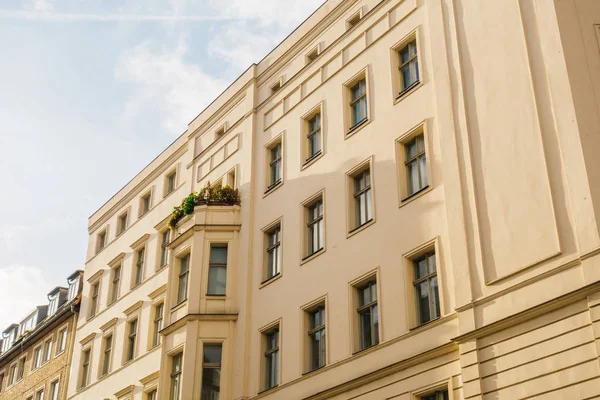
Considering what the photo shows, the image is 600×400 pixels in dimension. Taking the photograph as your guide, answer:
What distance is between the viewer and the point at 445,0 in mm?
25312

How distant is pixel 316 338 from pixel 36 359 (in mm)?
26396

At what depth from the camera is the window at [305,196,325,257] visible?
27.4 m

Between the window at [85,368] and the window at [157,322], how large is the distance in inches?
237

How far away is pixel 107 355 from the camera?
126ft

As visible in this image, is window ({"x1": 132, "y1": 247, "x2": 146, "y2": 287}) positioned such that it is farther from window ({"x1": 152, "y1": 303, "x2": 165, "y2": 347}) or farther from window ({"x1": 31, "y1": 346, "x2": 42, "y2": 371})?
window ({"x1": 31, "y1": 346, "x2": 42, "y2": 371})

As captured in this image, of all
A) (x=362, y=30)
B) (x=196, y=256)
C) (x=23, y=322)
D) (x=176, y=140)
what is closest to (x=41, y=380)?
(x=23, y=322)

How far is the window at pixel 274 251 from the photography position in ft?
95.3

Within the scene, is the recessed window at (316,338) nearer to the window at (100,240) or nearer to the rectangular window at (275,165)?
the rectangular window at (275,165)

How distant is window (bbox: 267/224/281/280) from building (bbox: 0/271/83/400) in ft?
54.2

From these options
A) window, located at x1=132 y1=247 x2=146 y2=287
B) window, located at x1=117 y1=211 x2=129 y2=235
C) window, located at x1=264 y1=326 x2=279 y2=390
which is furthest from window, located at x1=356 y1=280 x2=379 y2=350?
window, located at x1=117 y1=211 x2=129 y2=235

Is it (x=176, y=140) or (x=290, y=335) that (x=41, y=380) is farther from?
(x=290, y=335)

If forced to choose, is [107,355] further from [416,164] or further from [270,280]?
[416,164]

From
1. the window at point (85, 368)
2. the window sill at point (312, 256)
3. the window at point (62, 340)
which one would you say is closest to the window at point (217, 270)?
the window sill at point (312, 256)

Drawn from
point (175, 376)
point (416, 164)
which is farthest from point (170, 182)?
point (416, 164)
